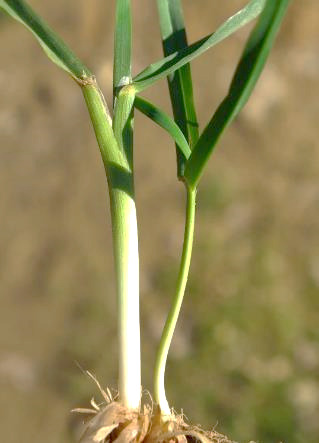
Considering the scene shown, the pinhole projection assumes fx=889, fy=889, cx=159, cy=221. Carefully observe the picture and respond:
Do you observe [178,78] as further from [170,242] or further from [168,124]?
[170,242]

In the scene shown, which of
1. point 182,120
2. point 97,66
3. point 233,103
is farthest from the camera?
point 97,66

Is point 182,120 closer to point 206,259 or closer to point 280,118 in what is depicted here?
point 206,259

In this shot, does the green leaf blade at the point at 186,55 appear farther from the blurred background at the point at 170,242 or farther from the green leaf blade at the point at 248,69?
the blurred background at the point at 170,242

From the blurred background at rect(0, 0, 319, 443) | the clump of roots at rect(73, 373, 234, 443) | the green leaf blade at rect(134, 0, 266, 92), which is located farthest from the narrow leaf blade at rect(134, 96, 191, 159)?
the blurred background at rect(0, 0, 319, 443)

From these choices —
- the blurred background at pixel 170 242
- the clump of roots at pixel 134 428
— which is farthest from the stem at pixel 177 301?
the blurred background at pixel 170 242

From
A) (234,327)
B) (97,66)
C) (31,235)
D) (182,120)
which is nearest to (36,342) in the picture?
(31,235)

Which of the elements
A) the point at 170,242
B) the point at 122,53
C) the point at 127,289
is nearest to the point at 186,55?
the point at 122,53
